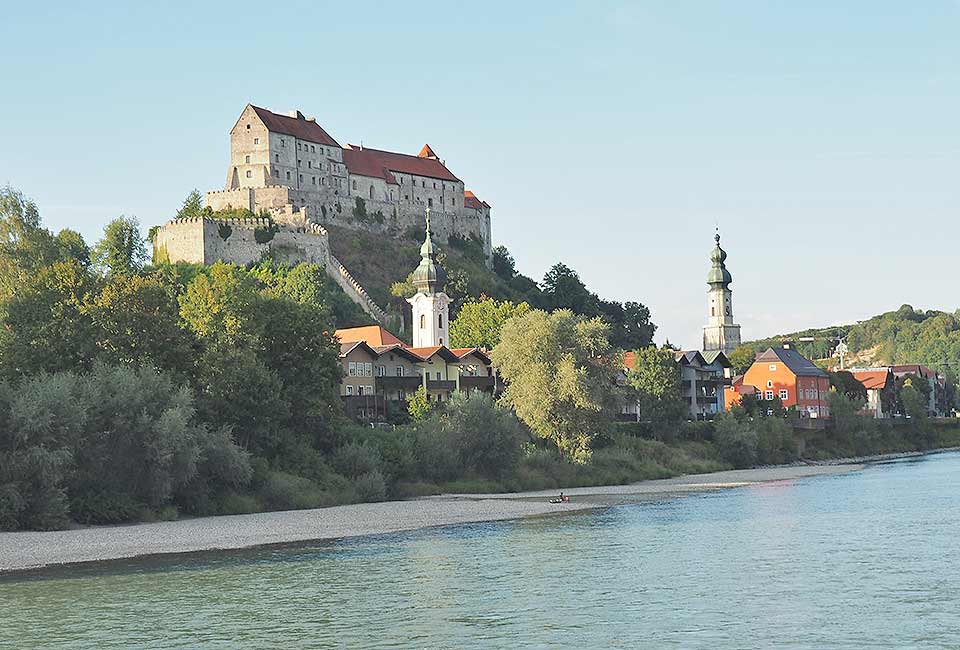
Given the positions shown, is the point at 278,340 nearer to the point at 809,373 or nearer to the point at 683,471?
the point at 683,471

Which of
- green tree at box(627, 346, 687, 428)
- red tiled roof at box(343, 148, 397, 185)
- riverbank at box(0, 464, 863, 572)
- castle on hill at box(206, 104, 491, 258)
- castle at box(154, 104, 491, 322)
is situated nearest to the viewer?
riverbank at box(0, 464, 863, 572)

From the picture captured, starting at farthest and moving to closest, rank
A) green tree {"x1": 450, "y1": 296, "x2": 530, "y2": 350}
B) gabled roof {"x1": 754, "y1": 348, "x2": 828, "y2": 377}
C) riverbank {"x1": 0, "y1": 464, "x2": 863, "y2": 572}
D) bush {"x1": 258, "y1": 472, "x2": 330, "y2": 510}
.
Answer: gabled roof {"x1": 754, "y1": 348, "x2": 828, "y2": 377} → green tree {"x1": 450, "y1": 296, "x2": 530, "y2": 350} → bush {"x1": 258, "y1": 472, "x2": 330, "y2": 510} → riverbank {"x1": 0, "y1": 464, "x2": 863, "y2": 572}

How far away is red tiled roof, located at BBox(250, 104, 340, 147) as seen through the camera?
130 meters

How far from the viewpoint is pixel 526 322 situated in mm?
71875

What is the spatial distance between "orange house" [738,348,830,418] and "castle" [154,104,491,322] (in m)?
36.6

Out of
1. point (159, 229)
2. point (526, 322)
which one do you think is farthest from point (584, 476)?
point (159, 229)

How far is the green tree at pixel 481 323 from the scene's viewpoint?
10425 centimetres

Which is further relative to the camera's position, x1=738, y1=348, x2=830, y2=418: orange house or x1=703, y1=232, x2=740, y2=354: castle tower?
x1=703, y1=232, x2=740, y2=354: castle tower

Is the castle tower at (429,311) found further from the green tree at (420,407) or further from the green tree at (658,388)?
the green tree at (420,407)

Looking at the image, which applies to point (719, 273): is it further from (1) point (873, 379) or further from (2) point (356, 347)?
(2) point (356, 347)

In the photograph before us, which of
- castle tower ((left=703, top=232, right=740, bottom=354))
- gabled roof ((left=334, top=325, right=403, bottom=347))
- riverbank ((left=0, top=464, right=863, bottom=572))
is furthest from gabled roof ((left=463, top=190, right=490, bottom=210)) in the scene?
riverbank ((left=0, top=464, right=863, bottom=572))

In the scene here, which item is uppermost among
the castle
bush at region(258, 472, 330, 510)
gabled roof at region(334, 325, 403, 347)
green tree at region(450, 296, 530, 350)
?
the castle

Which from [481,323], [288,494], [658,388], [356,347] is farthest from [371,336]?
[288,494]

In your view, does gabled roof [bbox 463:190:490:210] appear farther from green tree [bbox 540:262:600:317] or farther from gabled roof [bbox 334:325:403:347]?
gabled roof [bbox 334:325:403:347]
